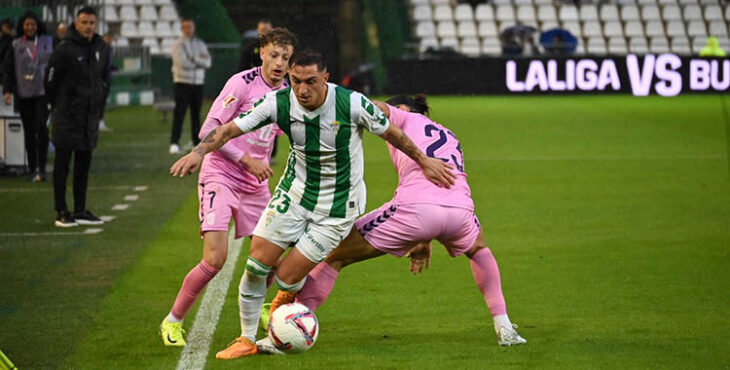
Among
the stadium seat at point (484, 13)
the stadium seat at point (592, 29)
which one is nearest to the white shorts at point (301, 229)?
the stadium seat at point (484, 13)

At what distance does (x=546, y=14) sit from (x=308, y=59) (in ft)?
112

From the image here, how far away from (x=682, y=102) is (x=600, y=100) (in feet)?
7.43

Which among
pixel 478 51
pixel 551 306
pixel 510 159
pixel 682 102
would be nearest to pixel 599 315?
pixel 551 306

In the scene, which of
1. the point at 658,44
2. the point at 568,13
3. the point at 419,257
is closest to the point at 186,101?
the point at 419,257

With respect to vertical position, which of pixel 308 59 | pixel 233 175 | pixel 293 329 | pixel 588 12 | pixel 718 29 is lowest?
pixel 718 29

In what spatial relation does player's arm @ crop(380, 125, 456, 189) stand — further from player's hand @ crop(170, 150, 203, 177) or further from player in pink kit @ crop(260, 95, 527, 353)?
player's hand @ crop(170, 150, 203, 177)

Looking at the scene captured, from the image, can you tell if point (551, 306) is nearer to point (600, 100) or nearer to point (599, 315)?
point (599, 315)

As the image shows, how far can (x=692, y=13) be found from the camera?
39469mm

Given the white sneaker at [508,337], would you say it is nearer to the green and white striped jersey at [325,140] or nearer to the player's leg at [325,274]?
the player's leg at [325,274]

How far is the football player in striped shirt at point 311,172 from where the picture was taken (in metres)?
5.95

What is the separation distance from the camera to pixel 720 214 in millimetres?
11578

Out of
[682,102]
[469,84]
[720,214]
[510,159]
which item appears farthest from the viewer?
[469,84]

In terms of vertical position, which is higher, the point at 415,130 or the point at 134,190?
the point at 415,130

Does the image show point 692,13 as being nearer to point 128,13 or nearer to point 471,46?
point 471,46
